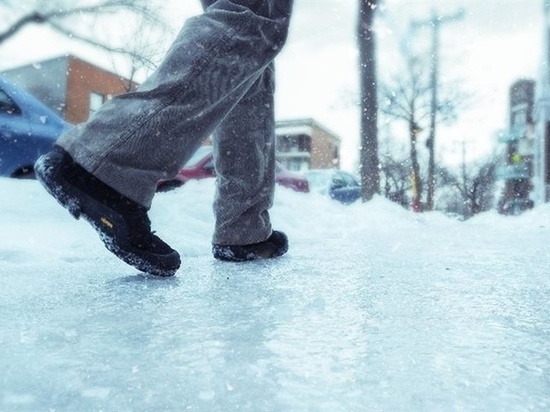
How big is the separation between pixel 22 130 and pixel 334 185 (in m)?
8.63

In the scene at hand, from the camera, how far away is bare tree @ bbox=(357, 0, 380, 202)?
25.6 ft

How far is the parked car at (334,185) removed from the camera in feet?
37.4

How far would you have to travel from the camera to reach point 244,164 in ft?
5.27

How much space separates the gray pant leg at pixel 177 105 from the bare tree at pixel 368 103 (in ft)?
22.0

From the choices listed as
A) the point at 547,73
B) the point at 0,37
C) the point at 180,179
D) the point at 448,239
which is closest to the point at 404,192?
the point at 547,73

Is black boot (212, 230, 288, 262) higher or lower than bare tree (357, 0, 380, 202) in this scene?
lower

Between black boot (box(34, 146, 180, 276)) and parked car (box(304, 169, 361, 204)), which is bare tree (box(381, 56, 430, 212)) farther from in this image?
black boot (box(34, 146, 180, 276))

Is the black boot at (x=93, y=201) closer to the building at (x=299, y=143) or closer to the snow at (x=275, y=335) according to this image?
the snow at (x=275, y=335)

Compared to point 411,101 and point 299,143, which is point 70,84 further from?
point 299,143

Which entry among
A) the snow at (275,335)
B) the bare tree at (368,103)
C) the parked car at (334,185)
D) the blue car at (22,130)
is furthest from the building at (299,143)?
the snow at (275,335)

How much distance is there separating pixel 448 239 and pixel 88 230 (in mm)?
1470

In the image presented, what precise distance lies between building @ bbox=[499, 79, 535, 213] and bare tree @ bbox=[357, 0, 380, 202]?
2961 cm

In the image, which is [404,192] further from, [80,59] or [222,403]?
[222,403]

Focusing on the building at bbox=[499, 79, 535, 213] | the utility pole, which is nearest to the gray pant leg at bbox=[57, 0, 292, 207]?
the utility pole
